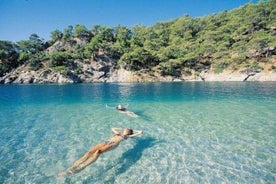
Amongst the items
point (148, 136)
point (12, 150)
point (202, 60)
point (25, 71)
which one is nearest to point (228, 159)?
point (148, 136)

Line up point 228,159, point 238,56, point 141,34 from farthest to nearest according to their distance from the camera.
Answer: point 141,34, point 238,56, point 228,159

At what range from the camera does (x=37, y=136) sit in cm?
1330

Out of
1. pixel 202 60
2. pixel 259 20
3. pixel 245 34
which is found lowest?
pixel 202 60

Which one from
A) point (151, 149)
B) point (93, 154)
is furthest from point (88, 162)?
point (151, 149)

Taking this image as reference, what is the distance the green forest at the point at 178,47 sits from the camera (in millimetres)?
67606

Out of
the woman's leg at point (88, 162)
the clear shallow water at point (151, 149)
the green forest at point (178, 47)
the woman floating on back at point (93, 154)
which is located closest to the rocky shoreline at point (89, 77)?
the green forest at point (178, 47)

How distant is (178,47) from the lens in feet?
262

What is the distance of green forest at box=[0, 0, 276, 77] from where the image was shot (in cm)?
6761

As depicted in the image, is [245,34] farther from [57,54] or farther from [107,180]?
[107,180]

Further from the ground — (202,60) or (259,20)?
(259,20)

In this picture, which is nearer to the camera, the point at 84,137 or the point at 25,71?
the point at 84,137

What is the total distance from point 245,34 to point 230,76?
66.7 feet

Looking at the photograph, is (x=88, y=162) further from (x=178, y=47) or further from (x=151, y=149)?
(x=178, y=47)

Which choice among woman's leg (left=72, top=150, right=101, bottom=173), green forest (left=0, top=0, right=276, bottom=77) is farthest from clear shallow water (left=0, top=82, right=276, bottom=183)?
green forest (left=0, top=0, right=276, bottom=77)
